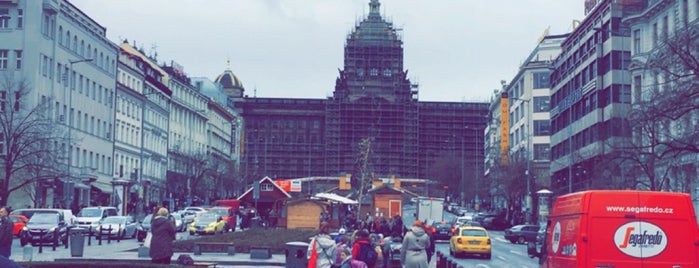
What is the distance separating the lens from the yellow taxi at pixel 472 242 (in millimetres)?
47188

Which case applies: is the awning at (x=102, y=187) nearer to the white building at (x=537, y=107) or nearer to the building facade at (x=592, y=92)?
the building facade at (x=592, y=92)

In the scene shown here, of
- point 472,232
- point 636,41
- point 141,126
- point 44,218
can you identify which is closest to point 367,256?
point 472,232

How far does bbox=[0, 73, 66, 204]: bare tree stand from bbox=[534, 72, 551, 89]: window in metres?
62.7

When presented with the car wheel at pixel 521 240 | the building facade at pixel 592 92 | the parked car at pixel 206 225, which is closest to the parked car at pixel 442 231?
the car wheel at pixel 521 240

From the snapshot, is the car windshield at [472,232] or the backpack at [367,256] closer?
the backpack at [367,256]

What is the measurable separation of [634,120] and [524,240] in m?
28.6

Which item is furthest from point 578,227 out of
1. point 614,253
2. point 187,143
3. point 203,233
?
point 187,143

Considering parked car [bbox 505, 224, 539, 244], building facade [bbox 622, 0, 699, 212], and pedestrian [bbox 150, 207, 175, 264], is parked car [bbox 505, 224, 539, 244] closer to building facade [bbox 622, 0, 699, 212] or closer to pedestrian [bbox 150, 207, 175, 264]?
building facade [bbox 622, 0, 699, 212]

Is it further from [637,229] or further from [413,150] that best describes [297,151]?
[637,229]

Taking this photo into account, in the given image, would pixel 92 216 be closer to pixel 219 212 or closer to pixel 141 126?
pixel 219 212

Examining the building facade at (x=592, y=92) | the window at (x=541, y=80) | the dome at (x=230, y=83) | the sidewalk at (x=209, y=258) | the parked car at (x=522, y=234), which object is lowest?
the sidewalk at (x=209, y=258)

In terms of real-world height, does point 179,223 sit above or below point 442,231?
above

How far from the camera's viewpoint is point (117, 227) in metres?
54.7

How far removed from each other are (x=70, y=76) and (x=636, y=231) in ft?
219
